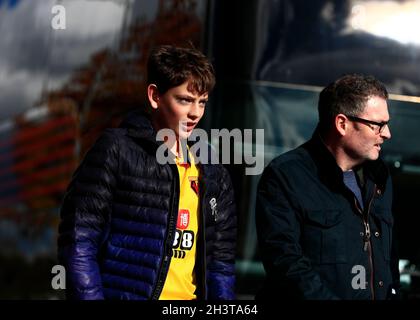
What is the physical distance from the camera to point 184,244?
2.99 metres

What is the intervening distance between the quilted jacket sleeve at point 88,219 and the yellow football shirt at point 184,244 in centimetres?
25

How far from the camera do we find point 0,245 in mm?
5496

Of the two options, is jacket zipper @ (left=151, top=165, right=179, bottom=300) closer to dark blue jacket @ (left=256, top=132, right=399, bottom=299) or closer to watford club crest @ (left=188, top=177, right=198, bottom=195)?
watford club crest @ (left=188, top=177, right=198, bottom=195)

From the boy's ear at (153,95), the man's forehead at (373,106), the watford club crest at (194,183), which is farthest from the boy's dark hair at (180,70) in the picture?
the man's forehead at (373,106)

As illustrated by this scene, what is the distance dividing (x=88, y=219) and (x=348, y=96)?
1064 millimetres

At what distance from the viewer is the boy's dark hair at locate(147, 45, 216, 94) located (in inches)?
119

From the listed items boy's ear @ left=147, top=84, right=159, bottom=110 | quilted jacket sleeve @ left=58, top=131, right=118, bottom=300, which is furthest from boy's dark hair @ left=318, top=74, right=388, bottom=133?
quilted jacket sleeve @ left=58, top=131, right=118, bottom=300

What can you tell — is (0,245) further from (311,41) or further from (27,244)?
(311,41)

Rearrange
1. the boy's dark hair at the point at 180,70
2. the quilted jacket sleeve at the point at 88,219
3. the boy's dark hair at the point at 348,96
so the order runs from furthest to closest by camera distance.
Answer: the boy's dark hair at the point at 348,96 → the boy's dark hair at the point at 180,70 → the quilted jacket sleeve at the point at 88,219

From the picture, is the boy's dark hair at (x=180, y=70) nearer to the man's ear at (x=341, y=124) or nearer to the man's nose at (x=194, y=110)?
the man's nose at (x=194, y=110)

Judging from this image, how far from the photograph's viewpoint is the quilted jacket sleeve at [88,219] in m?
2.79

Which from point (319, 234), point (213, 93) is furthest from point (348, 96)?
point (213, 93)

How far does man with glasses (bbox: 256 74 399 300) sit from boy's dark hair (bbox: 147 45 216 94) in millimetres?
410

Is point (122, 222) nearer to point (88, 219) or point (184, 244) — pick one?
point (88, 219)
